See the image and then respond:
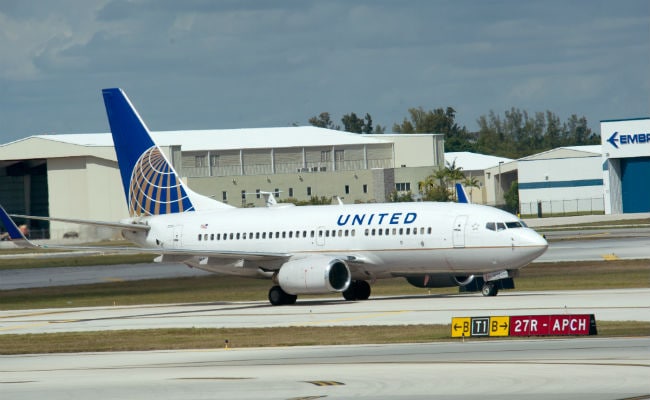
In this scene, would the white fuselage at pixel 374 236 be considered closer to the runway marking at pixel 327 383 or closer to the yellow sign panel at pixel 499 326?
the yellow sign panel at pixel 499 326

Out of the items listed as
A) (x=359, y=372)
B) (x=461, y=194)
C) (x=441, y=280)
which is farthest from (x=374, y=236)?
(x=359, y=372)

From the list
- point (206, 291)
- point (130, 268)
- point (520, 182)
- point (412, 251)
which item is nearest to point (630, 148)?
point (520, 182)

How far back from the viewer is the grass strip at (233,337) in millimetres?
33688

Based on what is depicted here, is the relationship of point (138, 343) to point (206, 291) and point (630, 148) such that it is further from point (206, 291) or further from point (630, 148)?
point (630, 148)

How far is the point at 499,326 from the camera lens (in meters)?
32.6

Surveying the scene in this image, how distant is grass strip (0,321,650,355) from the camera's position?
111 ft

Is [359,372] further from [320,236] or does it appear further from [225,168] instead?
[225,168]

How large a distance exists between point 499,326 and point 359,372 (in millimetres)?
7648

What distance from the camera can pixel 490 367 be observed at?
84.0 feet

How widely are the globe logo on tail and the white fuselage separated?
5.27ft

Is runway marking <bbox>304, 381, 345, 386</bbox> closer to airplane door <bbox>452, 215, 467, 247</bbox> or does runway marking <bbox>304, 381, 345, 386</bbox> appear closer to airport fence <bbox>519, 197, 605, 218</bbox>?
airplane door <bbox>452, 215, 467, 247</bbox>

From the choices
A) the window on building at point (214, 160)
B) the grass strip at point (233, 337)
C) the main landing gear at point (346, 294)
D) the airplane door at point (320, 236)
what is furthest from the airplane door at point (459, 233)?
the window on building at point (214, 160)

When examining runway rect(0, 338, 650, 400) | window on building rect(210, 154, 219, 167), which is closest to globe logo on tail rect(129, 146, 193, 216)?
runway rect(0, 338, 650, 400)

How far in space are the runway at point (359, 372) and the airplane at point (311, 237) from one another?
15355 millimetres
